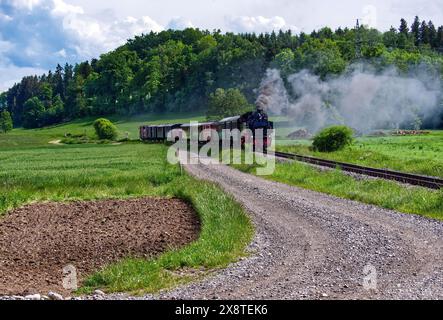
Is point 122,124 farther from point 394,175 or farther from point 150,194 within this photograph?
point 394,175

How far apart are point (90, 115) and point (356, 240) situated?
154 meters

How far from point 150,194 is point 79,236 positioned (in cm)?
832

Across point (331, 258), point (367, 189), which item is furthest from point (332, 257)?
point (367, 189)

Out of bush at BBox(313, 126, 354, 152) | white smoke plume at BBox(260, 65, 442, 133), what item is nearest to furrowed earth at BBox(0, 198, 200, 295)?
bush at BBox(313, 126, 354, 152)

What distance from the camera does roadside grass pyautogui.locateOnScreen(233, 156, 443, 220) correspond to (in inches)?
728

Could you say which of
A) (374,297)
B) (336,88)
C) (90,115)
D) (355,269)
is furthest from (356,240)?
(90,115)

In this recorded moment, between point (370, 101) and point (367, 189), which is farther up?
point (370, 101)

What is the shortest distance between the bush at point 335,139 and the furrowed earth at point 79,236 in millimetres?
26906

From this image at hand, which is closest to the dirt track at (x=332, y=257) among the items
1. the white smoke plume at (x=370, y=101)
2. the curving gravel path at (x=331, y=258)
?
the curving gravel path at (x=331, y=258)

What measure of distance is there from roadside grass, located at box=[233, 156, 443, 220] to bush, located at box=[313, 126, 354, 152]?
14232 mm

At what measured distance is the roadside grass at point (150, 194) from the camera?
1171cm

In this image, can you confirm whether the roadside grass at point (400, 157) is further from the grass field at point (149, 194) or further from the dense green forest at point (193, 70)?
the dense green forest at point (193, 70)

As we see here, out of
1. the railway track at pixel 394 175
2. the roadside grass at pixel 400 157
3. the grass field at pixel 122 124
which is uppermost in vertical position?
the railway track at pixel 394 175

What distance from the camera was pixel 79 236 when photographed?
16.7 m
